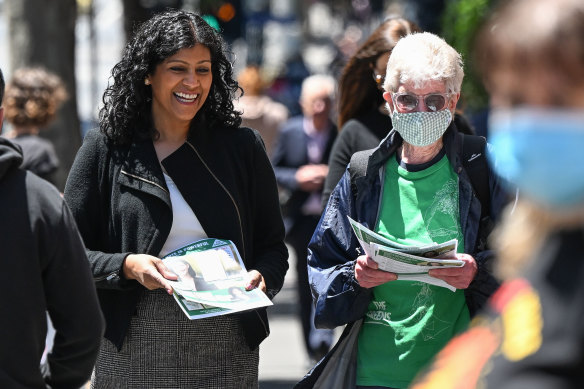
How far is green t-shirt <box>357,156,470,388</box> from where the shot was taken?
3592 millimetres

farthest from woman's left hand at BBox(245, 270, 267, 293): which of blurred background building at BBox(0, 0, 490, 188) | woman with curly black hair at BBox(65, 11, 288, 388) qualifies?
blurred background building at BBox(0, 0, 490, 188)

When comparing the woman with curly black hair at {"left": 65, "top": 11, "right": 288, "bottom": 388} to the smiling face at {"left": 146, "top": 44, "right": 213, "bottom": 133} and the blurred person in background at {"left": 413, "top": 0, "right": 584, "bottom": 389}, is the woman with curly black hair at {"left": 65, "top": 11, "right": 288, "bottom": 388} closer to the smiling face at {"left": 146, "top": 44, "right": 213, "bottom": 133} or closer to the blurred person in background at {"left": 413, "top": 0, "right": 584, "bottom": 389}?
the smiling face at {"left": 146, "top": 44, "right": 213, "bottom": 133}

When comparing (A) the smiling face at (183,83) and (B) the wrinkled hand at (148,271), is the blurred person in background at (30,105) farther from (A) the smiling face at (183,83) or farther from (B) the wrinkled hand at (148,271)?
(B) the wrinkled hand at (148,271)

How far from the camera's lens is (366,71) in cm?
487

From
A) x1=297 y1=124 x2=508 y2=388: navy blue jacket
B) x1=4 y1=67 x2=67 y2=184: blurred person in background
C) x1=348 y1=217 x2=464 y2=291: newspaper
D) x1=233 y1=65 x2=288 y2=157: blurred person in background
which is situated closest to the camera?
x1=348 y1=217 x2=464 y2=291: newspaper

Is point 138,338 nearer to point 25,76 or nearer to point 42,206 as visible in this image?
point 42,206

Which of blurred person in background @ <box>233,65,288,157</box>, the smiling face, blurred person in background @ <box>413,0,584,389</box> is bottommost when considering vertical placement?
blurred person in background @ <box>233,65,288,157</box>

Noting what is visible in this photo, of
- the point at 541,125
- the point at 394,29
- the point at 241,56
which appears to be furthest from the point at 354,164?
the point at 241,56

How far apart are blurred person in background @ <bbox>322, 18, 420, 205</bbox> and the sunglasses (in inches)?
40.6

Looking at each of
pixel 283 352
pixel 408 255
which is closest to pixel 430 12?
pixel 283 352

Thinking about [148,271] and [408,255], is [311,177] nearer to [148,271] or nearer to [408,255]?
[148,271]

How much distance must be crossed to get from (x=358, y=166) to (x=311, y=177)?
4.18m

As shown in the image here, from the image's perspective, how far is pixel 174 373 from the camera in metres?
3.90

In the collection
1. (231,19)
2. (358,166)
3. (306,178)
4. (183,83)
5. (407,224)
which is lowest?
(231,19)
